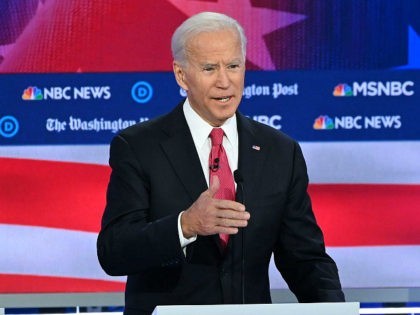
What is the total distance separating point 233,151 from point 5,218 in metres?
1.72

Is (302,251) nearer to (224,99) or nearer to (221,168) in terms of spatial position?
(221,168)

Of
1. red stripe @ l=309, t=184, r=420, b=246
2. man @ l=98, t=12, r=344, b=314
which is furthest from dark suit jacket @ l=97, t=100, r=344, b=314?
red stripe @ l=309, t=184, r=420, b=246

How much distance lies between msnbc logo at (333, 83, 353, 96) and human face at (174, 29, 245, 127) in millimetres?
1569

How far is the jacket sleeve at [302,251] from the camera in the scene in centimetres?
320

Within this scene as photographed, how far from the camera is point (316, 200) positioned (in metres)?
4.74

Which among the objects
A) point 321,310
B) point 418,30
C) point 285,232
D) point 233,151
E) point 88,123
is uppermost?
point 418,30

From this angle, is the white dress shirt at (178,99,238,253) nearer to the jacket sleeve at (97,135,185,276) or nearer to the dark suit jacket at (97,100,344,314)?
the dark suit jacket at (97,100,344,314)

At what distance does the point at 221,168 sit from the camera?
3244mm

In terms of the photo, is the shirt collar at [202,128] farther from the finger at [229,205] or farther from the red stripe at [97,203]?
the red stripe at [97,203]

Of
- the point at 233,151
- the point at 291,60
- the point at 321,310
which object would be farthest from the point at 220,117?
the point at 291,60

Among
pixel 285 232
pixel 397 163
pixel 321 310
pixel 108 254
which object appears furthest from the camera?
pixel 397 163

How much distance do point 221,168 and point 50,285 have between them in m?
1.73

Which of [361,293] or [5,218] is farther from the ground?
[5,218]

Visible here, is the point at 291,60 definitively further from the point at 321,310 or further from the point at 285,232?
the point at 321,310
